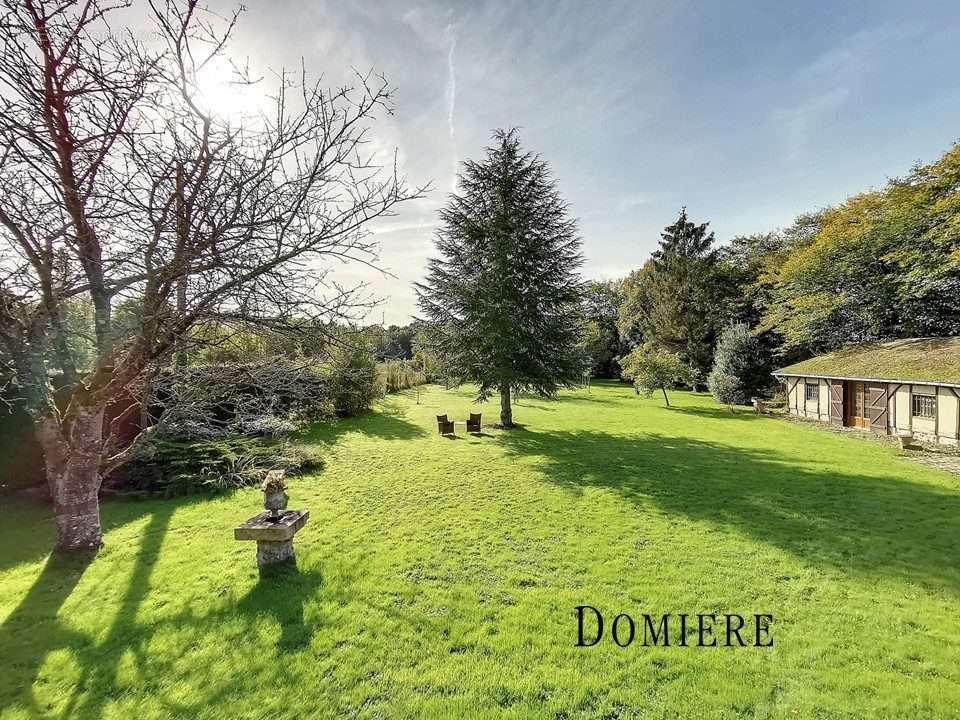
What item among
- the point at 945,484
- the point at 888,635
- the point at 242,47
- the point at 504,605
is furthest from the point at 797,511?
the point at 242,47

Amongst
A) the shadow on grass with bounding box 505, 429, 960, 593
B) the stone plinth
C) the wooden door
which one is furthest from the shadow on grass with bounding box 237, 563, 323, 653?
the wooden door

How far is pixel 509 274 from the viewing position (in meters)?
14.9

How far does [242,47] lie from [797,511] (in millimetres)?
10397

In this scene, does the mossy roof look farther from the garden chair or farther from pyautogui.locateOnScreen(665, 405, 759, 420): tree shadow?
the garden chair

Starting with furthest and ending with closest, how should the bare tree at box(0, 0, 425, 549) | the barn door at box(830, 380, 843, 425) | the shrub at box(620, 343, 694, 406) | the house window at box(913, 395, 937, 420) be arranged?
the shrub at box(620, 343, 694, 406) < the barn door at box(830, 380, 843, 425) < the house window at box(913, 395, 937, 420) < the bare tree at box(0, 0, 425, 549)

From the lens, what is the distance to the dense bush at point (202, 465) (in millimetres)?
8461

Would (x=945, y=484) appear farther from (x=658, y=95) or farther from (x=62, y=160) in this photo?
(x=62, y=160)

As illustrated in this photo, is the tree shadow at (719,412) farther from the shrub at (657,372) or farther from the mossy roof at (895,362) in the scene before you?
the mossy roof at (895,362)

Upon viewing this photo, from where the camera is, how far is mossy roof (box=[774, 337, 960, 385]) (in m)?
13.8

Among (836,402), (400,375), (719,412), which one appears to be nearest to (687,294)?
(719,412)

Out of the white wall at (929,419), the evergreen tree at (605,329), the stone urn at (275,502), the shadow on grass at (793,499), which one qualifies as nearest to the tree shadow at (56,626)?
the stone urn at (275,502)

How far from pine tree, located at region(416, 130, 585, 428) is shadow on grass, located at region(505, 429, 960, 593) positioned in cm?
368

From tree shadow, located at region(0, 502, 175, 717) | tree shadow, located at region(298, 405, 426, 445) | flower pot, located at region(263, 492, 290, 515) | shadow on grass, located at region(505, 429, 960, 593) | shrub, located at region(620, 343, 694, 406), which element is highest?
shrub, located at region(620, 343, 694, 406)

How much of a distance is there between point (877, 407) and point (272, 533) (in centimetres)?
2173
